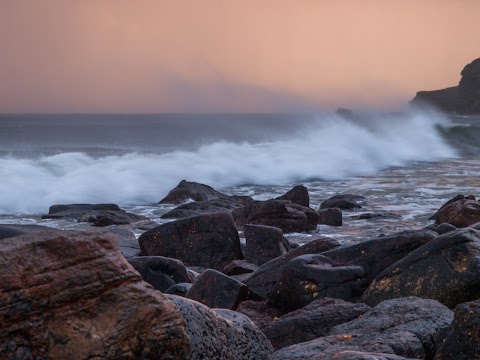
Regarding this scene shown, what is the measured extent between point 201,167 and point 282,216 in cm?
1549

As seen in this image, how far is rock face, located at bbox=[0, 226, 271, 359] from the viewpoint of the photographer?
9.11 ft

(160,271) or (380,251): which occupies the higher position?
(380,251)

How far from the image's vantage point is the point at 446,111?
9894 centimetres

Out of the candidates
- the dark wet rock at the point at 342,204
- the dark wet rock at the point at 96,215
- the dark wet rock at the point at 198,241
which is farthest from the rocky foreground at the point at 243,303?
the dark wet rock at the point at 342,204

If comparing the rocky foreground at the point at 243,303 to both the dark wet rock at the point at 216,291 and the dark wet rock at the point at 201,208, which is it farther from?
the dark wet rock at the point at 201,208

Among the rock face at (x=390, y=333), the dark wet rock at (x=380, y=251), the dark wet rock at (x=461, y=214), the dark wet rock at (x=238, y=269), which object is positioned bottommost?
the dark wet rock at (x=238, y=269)

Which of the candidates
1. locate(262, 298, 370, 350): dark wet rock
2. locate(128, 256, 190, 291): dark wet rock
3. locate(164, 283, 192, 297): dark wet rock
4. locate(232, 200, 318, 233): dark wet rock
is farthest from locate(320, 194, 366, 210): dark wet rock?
locate(262, 298, 370, 350): dark wet rock

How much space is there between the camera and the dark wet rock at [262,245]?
940 cm

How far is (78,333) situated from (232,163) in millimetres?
25826

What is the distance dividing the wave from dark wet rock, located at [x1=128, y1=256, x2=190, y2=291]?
1135cm

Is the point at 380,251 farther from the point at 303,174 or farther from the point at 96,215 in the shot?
the point at 303,174

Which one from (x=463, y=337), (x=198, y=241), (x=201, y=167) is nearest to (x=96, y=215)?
(x=198, y=241)

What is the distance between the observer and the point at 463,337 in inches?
138

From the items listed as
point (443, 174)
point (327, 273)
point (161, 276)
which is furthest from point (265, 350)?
point (443, 174)
